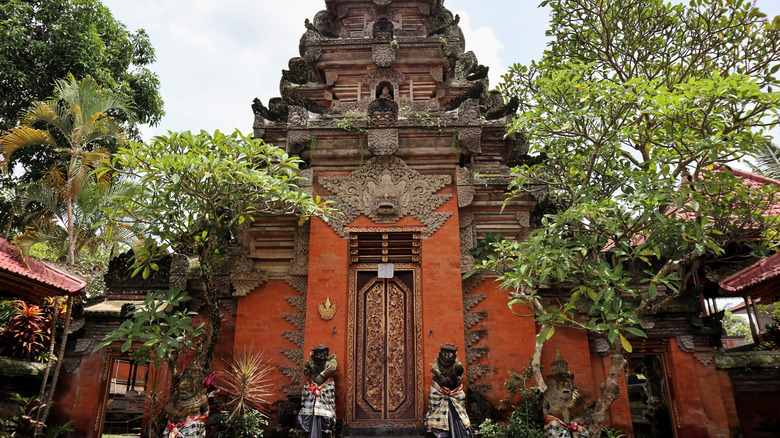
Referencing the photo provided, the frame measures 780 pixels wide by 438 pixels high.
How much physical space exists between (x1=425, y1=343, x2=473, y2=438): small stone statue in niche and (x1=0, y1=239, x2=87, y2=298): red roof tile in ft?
18.8

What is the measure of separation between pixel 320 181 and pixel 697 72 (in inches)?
318

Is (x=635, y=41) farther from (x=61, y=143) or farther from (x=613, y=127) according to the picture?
(x=61, y=143)

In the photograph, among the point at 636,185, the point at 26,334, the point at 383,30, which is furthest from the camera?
the point at 383,30

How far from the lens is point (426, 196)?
9.32 m

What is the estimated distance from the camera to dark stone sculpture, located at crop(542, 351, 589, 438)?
7.15 metres

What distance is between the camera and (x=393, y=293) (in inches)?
356

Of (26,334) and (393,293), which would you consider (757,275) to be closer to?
(393,293)

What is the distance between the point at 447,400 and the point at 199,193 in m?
5.00

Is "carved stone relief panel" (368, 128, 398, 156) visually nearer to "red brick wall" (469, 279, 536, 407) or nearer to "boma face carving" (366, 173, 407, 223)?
"boma face carving" (366, 173, 407, 223)

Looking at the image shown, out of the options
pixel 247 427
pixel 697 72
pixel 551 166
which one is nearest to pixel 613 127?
pixel 551 166

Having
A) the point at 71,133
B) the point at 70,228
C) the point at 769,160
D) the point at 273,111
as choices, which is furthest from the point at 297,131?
the point at 769,160

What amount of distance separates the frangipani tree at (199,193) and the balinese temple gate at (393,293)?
174 cm

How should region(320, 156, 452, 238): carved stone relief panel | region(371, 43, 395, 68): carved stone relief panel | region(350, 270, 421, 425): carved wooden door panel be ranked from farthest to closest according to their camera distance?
region(371, 43, 395, 68): carved stone relief panel
region(320, 156, 452, 238): carved stone relief panel
region(350, 270, 421, 425): carved wooden door panel

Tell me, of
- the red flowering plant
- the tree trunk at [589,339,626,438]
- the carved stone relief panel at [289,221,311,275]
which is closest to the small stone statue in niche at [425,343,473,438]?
the tree trunk at [589,339,626,438]
